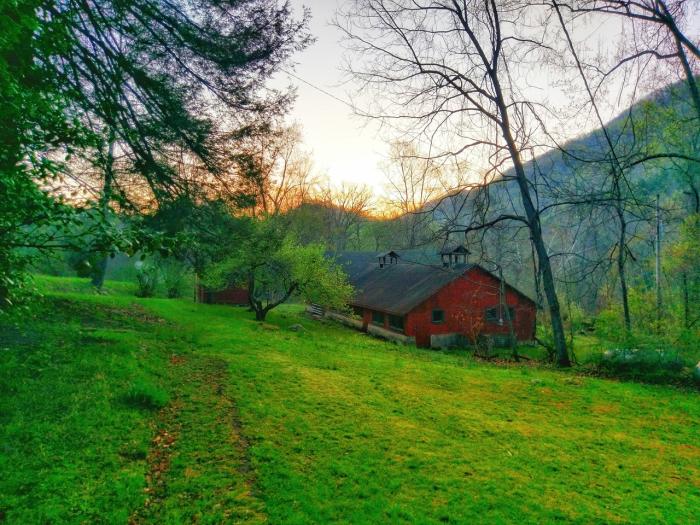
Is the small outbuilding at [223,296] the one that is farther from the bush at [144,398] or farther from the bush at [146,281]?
the bush at [144,398]

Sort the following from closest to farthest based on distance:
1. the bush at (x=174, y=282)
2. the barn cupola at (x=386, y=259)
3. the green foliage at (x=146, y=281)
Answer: the green foliage at (x=146, y=281) < the bush at (x=174, y=282) < the barn cupola at (x=386, y=259)

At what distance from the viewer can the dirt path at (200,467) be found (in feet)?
11.4

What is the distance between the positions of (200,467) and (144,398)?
2249mm

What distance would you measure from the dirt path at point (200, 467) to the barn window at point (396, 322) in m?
19.8

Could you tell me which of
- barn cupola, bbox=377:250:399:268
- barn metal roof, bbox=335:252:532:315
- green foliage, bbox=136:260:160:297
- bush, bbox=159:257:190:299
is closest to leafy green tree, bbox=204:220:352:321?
barn metal roof, bbox=335:252:532:315

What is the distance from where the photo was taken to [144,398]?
586 cm

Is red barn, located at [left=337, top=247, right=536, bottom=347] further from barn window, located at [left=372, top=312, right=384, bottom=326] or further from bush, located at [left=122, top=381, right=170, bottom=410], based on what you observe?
bush, located at [left=122, top=381, right=170, bottom=410]

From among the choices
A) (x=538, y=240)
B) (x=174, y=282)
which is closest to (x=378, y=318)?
Answer: (x=538, y=240)

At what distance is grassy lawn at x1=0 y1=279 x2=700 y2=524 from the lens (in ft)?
11.9

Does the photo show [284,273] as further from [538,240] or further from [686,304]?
[686,304]

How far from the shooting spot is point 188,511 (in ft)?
11.5

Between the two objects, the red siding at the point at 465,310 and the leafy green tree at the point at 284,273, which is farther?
the red siding at the point at 465,310

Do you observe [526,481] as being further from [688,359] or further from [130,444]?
[688,359]

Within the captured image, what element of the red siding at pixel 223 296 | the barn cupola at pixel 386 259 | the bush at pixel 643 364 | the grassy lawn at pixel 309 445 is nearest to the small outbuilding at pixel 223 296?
the red siding at pixel 223 296
